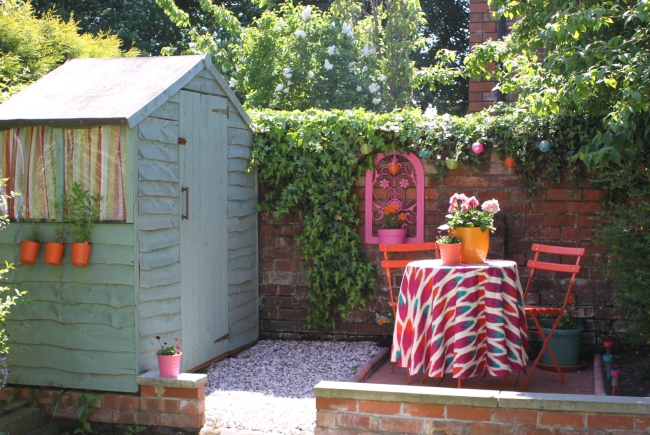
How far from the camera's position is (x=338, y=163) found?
6473 millimetres

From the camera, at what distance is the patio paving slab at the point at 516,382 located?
5.09 meters

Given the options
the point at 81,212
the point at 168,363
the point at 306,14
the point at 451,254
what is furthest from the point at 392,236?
the point at 306,14

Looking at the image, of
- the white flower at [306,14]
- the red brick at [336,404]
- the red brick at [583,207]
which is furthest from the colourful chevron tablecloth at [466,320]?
the white flower at [306,14]

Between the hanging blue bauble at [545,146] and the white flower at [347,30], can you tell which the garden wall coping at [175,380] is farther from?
the white flower at [347,30]

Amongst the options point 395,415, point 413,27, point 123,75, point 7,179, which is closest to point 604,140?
point 395,415

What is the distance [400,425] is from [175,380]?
4.56 feet

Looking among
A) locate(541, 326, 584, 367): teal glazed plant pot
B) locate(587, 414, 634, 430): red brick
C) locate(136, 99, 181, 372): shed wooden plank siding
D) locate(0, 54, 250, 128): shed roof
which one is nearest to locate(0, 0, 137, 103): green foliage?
locate(0, 54, 250, 128): shed roof

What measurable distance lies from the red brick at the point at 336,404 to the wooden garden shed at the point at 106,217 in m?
1.26

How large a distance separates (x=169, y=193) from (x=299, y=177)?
1.72 metres

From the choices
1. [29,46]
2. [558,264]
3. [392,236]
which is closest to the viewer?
[558,264]

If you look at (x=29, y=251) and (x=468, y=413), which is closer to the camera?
(x=468, y=413)

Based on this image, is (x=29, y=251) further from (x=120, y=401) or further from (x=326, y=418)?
(x=326, y=418)

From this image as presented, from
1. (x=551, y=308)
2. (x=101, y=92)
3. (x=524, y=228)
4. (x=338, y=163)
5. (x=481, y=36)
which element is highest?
(x=481, y=36)

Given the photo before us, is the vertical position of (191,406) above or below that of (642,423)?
below
